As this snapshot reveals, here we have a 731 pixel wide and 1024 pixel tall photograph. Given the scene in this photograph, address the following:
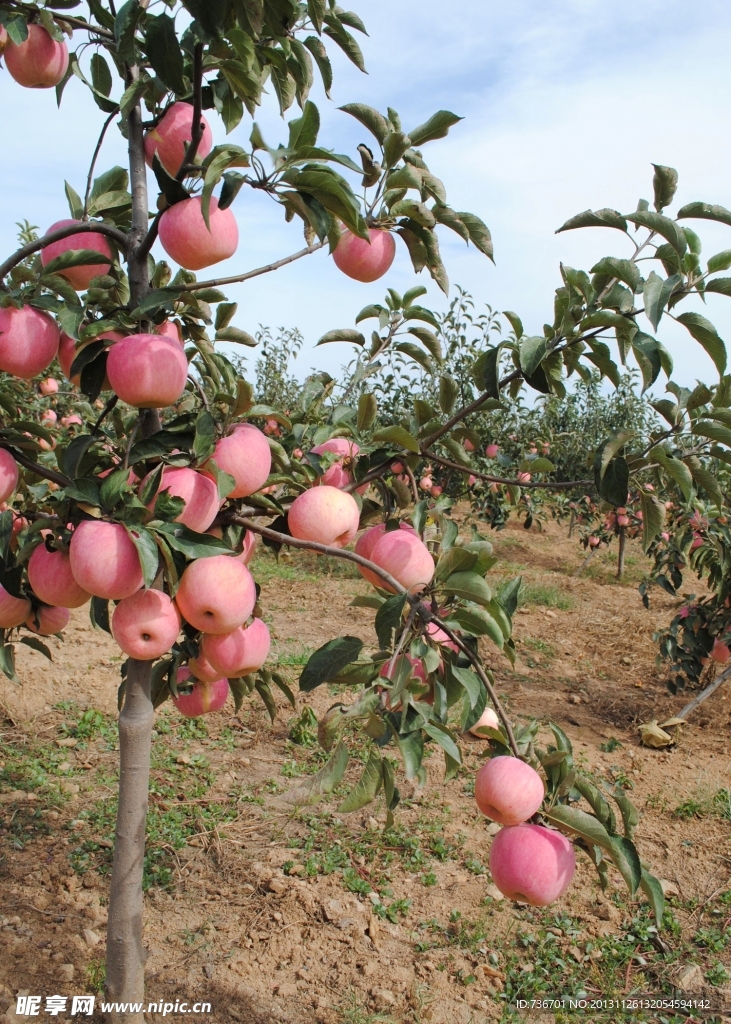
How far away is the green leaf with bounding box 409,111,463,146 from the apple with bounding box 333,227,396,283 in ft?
0.44

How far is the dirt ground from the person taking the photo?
1919 mm

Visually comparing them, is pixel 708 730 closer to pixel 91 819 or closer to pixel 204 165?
pixel 91 819

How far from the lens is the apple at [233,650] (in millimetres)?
1232

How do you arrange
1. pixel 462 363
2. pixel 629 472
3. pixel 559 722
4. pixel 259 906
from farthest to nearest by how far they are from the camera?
pixel 462 363 → pixel 559 722 → pixel 259 906 → pixel 629 472

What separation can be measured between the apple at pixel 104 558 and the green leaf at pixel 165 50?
1.91ft

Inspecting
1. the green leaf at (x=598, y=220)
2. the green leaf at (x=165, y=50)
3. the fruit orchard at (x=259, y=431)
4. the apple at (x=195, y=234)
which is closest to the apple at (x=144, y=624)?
the fruit orchard at (x=259, y=431)

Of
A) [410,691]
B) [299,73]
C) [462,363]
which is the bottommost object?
[410,691]

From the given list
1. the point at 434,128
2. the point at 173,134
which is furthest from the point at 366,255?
the point at 173,134

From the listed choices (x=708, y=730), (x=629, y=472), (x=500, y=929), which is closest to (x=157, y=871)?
(x=500, y=929)

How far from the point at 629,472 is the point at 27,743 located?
2.75 m

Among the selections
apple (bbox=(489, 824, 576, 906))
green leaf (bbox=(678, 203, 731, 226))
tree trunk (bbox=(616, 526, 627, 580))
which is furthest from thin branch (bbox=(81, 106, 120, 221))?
tree trunk (bbox=(616, 526, 627, 580))

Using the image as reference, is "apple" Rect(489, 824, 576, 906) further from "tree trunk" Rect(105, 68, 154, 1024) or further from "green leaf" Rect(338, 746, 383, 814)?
"tree trunk" Rect(105, 68, 154, 1024)

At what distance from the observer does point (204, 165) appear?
1.03m

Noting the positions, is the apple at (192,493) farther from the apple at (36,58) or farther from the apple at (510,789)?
the apple at (36,58)
